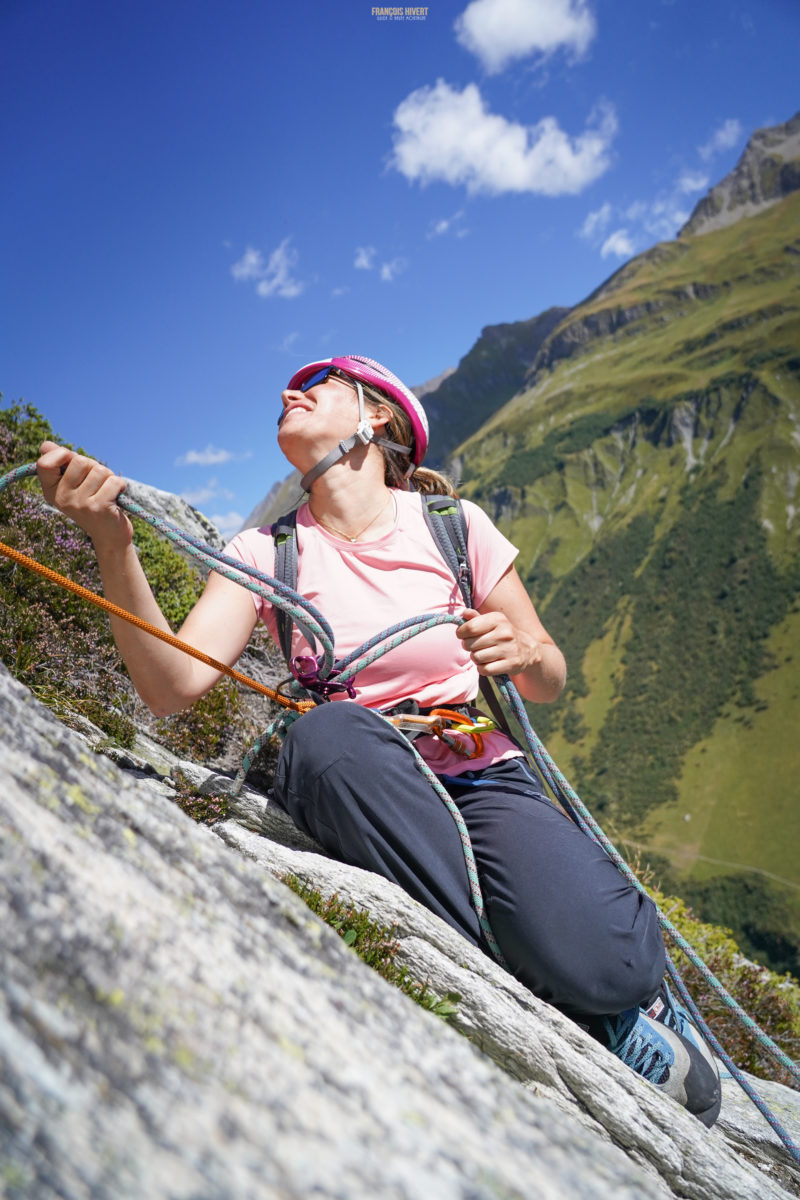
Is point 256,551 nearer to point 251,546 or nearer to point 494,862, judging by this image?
point 251,546

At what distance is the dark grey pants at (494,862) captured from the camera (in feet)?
9.57

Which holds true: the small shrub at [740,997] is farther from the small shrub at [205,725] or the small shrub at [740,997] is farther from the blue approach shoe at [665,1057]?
the small shrub at [205,725]

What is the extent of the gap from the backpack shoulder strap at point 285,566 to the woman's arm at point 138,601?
18cm

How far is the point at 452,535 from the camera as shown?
4.14 metres

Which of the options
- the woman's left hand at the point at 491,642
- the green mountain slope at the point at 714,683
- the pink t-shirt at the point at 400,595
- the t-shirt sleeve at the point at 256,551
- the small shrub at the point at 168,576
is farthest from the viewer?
the green mountain slope at the point at 714,683

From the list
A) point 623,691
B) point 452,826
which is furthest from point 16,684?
point 623,691

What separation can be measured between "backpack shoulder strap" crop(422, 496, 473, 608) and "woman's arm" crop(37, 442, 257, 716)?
3.71 ft

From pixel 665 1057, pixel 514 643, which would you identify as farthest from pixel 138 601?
pixel 665 1057

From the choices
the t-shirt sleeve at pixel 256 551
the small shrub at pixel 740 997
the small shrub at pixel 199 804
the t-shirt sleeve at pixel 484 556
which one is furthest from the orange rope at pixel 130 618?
the small shrub at pixel 740 997

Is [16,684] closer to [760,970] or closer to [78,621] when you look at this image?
[78,621]

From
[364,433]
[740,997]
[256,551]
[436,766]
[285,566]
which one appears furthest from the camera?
[740,997]

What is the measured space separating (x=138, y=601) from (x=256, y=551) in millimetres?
1044

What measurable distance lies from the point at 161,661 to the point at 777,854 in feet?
439

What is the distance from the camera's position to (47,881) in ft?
3.53
